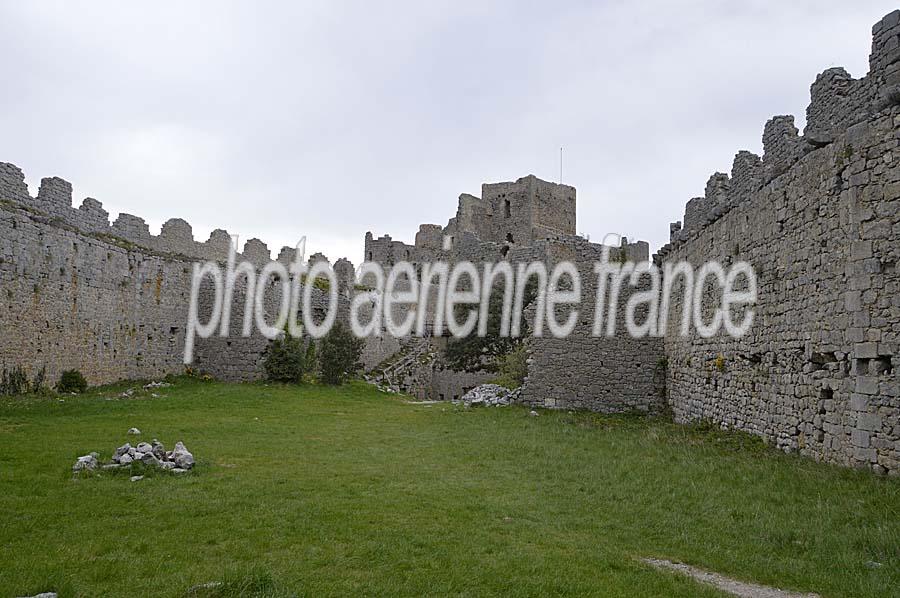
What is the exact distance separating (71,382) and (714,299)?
17.0 meters

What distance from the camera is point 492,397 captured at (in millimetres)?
20531

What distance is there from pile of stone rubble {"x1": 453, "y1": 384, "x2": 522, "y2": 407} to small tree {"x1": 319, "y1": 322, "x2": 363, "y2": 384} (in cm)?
527

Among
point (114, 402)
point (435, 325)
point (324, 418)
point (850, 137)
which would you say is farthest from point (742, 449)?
point (435, 325)

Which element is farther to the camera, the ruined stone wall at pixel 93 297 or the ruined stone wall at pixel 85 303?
the ruined stone wall at pixel 93 297

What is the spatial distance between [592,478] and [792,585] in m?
4.15

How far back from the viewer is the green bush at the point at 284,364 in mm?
23402

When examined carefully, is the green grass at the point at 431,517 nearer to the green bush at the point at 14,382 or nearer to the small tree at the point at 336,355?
the green bush at the point at 14,382

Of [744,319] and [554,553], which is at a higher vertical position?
[744,319]

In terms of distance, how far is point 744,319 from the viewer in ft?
43.5

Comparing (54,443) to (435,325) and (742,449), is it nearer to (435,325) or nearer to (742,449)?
(742,449)

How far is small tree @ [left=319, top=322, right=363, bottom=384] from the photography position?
78.4 feet

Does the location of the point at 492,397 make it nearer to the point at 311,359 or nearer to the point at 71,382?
the point at 311,359

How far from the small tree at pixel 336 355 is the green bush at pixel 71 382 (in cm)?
806

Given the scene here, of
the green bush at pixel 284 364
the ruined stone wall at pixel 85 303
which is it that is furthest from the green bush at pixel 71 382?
the green bush at pixel 284 364
